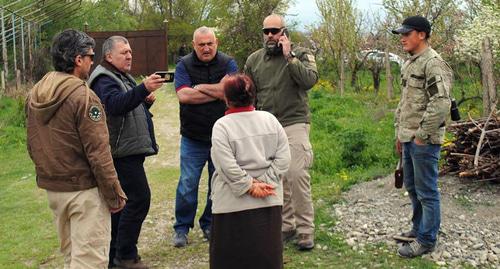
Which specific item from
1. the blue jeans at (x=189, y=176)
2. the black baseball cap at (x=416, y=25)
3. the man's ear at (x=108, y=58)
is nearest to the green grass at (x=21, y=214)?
the blue jeans at (x=189, y=176)

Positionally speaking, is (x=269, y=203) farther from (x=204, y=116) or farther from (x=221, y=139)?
(x=204, y=116)

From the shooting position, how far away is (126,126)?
189 inches

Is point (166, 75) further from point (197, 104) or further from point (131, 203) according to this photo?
point (131, 203)

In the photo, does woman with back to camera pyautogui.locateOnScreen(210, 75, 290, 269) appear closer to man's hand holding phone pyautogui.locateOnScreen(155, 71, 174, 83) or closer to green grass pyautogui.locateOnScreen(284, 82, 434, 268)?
man's hand holding phone pyautogui.locateOnScreen(155, 71, 174, 83)

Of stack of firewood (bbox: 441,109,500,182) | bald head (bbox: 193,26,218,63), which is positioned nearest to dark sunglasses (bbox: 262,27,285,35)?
bald head (bbox: 193,26,218,63)

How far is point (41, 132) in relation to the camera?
12.4ft

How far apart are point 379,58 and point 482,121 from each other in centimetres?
1132

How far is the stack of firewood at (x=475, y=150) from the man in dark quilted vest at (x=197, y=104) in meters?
2.83

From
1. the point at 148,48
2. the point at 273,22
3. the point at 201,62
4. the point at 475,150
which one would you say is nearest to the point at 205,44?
the point at 201,62

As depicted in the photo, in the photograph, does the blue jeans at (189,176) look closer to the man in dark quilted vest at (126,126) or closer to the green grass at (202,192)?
the green grass at (202,192)

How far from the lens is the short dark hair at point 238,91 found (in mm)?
3814

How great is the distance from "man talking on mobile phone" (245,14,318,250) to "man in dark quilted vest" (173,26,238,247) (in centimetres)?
42

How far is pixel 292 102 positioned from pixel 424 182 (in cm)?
132

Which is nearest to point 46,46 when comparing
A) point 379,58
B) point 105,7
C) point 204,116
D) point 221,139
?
point 105,7
